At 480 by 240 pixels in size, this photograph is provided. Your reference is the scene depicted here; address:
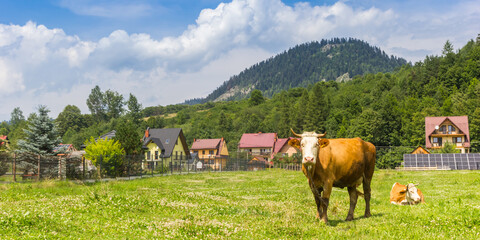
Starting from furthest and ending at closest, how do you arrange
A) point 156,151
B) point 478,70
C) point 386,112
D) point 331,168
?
point 478,70, point 386,112, point 156,151, point 331,168

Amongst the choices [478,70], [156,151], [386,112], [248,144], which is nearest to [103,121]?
[248,144]

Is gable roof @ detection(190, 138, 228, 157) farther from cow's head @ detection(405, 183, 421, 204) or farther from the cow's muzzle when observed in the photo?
the cow's muzzle

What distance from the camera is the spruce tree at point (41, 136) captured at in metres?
41.2

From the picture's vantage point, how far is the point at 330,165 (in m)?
11.1

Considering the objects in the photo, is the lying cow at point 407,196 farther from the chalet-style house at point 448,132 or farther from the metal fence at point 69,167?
the chalet-style house at point 448,132

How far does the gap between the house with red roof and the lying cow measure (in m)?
114

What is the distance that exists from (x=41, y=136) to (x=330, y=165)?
128ft

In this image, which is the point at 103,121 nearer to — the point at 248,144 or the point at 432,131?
the point at 248,144

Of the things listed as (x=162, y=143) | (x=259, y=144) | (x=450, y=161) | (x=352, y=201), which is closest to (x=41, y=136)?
(x=352, y=201)

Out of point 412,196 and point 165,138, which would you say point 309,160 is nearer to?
point 412,196

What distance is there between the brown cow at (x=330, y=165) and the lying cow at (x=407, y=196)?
151 inches

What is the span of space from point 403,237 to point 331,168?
9.26 feet

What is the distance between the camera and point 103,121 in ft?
557

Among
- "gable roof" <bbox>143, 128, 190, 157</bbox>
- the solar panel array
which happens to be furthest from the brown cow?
"gable roof" <bbox>143, 128, 190, 157</bbox>
